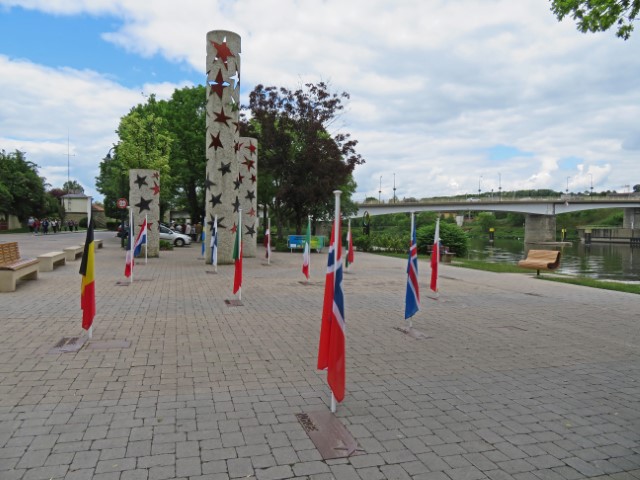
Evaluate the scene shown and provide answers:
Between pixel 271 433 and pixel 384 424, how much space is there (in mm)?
1013

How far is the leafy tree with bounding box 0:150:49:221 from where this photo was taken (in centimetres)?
5075

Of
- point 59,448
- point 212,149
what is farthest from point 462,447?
point 212,149

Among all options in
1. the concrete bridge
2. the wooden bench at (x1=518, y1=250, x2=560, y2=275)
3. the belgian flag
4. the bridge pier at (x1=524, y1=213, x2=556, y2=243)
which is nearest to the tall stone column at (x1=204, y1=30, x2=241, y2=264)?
the wooden bench at (x1=518, y1=250, x2=560, y2=275)

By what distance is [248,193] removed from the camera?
23656mm

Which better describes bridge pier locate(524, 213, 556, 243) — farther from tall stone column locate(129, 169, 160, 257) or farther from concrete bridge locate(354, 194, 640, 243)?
tall stone column locate(129, 169, 160, 257)

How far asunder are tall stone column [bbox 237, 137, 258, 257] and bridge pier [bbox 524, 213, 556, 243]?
175 feet

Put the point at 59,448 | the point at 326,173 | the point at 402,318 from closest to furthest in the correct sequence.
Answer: the point at 59,448, the point at 402,318, the point at 326,173

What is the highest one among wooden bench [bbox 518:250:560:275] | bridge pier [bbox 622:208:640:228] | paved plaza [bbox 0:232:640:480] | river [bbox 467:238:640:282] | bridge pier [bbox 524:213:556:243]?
bridge pier [bbox 622:208:640:228]

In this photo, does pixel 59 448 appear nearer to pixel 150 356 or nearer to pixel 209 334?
pixel 150 356

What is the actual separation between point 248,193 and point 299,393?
63.7ft

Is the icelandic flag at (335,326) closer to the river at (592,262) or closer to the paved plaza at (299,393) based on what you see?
the paved plaza at (299,393)

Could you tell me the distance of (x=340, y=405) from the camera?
4.65 m

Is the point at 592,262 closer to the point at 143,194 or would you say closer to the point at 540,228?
the point at 540,228

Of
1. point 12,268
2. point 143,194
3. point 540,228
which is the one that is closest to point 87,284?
point 12,268
